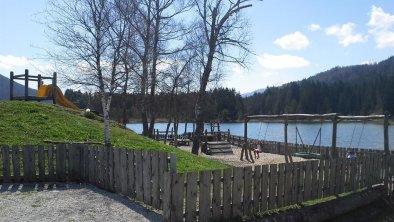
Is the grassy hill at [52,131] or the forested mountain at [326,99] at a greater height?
the forested mountain at [326,99]

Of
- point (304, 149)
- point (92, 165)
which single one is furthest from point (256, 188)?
point (304, 149)

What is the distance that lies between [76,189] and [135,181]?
1.98 meters

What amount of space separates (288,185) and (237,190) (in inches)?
73.2

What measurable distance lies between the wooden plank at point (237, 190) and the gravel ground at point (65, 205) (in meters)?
1.64

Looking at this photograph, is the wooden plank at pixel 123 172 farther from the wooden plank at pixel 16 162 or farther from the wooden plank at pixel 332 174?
the wooden plank at pixel 332 174

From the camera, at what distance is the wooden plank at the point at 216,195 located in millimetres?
8070

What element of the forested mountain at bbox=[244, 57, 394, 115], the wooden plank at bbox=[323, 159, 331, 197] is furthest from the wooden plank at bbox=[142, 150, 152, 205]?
the forested mountain at bbox=[244, 57, 394, 115]

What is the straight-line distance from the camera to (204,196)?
788cm

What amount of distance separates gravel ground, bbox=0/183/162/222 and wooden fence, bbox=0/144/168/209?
1.08 feet

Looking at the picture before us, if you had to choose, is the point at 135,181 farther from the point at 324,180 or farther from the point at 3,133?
the point at 3,133

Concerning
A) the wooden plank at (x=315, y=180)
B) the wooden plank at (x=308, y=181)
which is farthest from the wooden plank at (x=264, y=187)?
the wooden plank at (x=315, y=180)

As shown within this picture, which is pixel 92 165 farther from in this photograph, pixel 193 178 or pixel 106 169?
pixel 193 178

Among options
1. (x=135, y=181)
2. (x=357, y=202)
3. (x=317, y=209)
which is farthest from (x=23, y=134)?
(x=357, y=202)

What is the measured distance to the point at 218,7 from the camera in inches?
1056
